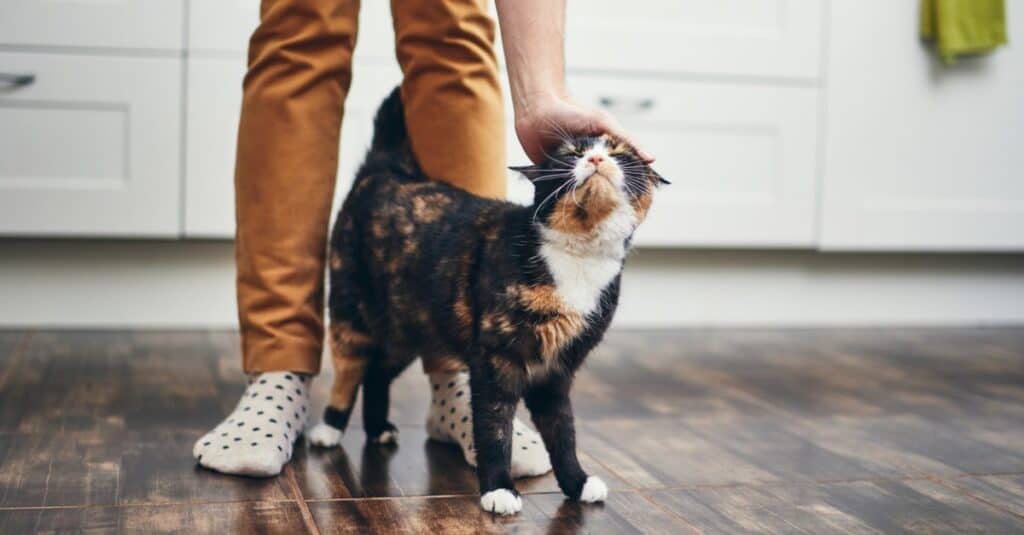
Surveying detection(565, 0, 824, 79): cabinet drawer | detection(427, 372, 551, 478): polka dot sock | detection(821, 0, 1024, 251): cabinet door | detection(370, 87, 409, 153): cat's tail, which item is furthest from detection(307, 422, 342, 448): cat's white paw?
detection(821, 0, 1024, 251): cabinet door

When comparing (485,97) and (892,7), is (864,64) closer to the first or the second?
(892,7)

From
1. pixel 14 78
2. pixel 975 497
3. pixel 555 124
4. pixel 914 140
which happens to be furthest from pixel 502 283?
pixel 914 140

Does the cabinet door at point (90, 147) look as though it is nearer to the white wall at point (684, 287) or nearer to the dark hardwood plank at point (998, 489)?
the white wall at point (684, 287)

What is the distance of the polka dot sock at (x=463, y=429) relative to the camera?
1297 mm

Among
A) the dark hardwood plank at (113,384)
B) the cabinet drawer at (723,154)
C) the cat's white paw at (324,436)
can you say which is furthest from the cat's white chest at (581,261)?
the cabinet drawer at (723,154)

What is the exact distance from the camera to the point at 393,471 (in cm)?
131

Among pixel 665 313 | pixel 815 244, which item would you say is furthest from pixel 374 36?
pixel 815 244

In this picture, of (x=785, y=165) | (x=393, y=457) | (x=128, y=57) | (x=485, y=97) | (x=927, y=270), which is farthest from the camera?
(x=927, y=270)

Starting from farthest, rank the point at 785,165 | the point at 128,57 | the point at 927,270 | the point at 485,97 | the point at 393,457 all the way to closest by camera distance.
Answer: the point at 927,270, the point at 785,165, the point at 128,57, the point at 485,97, the point at 393,457

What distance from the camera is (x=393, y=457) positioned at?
137cm

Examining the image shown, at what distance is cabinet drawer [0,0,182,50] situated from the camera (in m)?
2.15

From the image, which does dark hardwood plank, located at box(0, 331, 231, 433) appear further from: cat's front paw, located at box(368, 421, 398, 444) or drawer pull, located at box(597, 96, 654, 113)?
drawer pull, located at box(597, 96, 654, 113)

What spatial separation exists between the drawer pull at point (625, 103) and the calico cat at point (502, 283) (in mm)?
1103

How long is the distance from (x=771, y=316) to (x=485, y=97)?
4.39 feet
